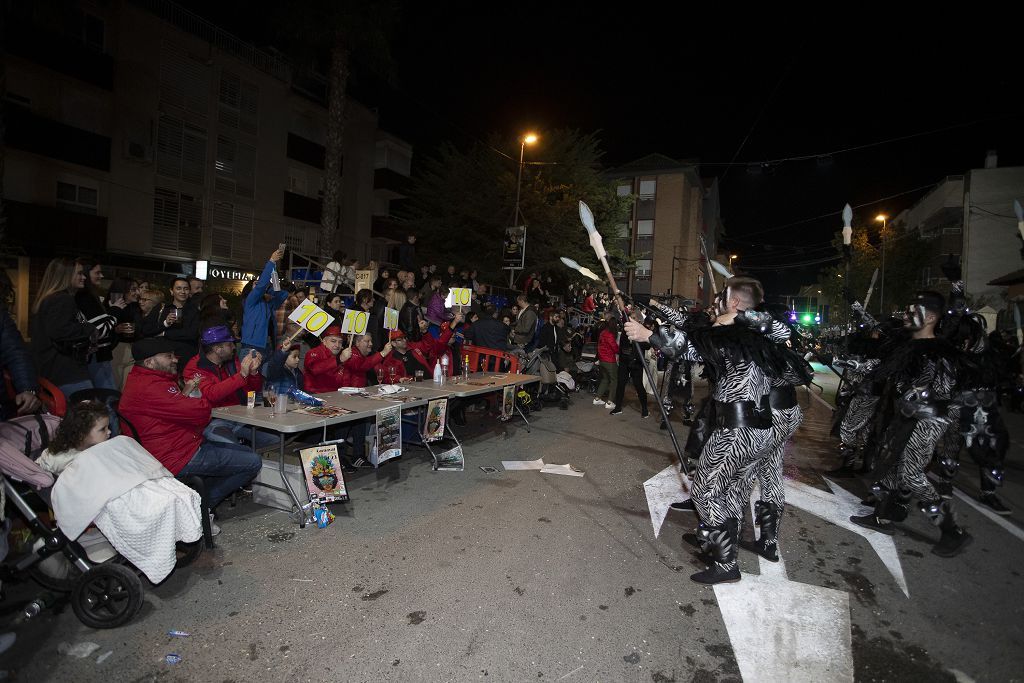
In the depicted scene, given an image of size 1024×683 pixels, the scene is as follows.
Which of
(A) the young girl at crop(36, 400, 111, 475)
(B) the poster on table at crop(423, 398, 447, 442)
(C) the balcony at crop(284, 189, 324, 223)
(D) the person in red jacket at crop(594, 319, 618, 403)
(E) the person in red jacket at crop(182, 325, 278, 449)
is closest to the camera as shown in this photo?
(A) the young girl at crop(36, 400, 111, 475)

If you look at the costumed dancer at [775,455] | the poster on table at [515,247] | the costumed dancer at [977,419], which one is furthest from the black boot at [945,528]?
the poster on table at [515,247]

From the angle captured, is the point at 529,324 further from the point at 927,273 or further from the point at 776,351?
the point at 927,273

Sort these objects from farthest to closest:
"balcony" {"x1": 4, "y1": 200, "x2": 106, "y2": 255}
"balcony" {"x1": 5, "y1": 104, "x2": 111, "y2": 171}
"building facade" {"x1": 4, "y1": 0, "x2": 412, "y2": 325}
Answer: "building facade" {"x1": 4, "y1": 0, "x2": 412, "y2": 325}, "balcony" {"x1": 5, "y1": 104, "x2": 111, "y2": 171}, "balcony" {"x1": 4, "y1": 200, "x2": 106, "y2": 255}

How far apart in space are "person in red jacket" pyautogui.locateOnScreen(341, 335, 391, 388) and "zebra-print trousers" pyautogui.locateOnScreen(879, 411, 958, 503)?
19.2 ft

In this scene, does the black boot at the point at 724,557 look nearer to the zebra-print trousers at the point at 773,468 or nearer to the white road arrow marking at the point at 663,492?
the zebra-print trousers at the point at 773,468

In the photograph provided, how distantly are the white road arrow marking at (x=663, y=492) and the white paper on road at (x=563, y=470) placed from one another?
793 millimetres

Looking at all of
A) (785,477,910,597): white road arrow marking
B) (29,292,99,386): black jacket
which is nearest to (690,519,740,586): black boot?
(785,477,910,597): white road arrow marking

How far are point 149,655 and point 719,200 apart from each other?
259ft

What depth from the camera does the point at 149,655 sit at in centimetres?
282

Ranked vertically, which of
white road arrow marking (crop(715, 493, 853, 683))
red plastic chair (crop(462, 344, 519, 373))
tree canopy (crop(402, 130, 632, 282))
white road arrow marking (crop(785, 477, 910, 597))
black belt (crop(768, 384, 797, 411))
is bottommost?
white road arrow marking (crop(715, 493, 853, 683))

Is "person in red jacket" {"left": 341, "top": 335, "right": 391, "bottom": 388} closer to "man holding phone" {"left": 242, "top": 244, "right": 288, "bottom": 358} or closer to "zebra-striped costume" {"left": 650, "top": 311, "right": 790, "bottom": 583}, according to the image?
"man holding phone" {"left": 242, "top": 244, "right": 288, "bottom": 358}

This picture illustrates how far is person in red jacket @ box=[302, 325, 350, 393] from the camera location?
6.43 metres

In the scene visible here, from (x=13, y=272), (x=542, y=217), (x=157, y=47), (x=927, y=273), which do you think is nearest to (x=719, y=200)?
(x=927, y=273)

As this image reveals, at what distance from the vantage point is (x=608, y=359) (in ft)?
35.1
